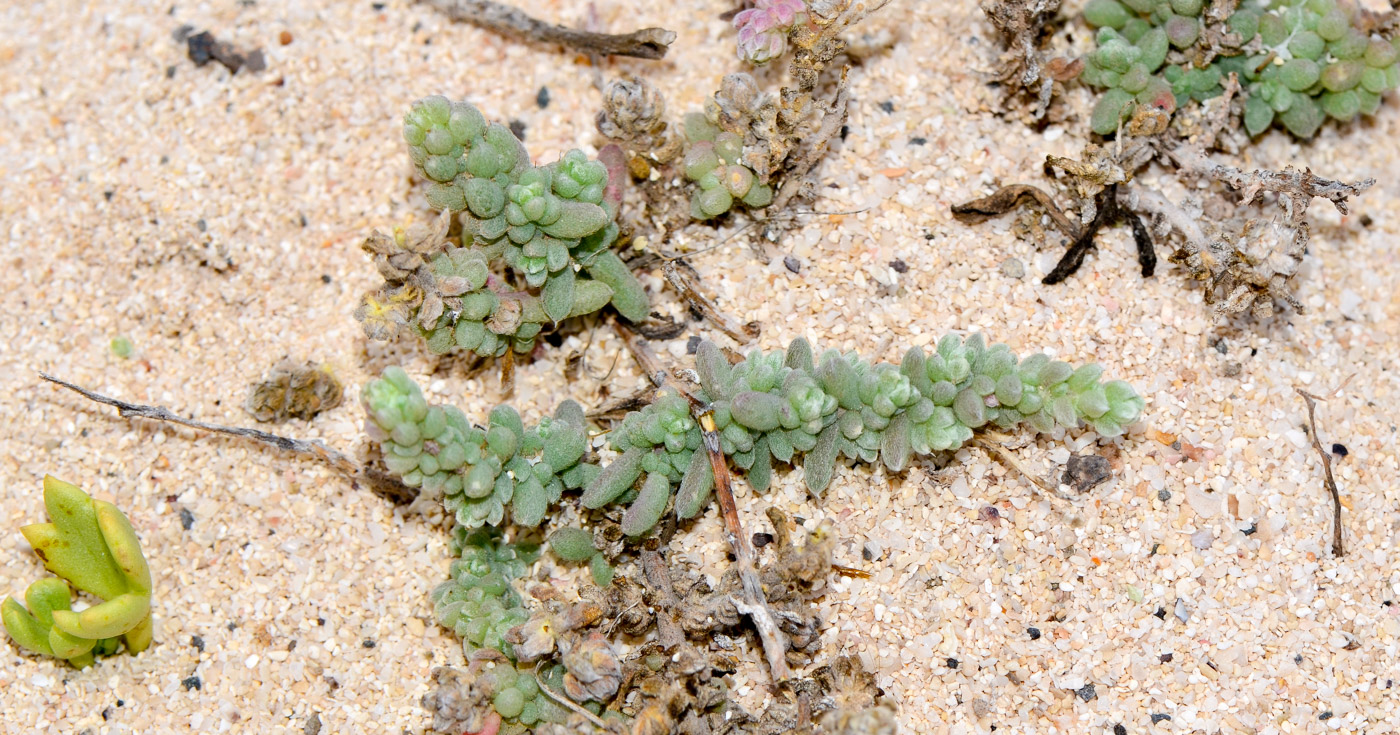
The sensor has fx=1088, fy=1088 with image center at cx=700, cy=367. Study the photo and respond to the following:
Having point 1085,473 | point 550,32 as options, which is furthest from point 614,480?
point 550,32

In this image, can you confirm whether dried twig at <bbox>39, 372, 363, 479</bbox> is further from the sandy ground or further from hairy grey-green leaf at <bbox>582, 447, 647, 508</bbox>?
hairy grey-green leaf at <bbox>582, 447, 647, 508</bbox>

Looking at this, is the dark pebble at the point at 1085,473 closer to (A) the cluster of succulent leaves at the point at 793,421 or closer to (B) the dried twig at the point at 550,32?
(A) the cluster of succulent leaves at the point at 793,421

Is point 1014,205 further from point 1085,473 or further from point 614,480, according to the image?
point 614,480

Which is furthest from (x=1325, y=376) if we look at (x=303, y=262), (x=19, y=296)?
(x=19, y=296)

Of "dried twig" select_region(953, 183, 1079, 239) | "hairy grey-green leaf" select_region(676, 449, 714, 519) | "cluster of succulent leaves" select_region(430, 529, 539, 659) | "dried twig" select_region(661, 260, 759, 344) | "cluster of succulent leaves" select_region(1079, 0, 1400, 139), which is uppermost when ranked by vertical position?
"cluster of succulent leaves" select_region(1079, 0, 1400, 139)

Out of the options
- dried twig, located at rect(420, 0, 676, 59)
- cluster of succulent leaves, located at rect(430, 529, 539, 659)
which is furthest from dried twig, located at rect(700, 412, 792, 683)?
dried twig, located at rect(420, 0, 676, 59)
